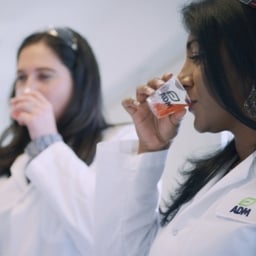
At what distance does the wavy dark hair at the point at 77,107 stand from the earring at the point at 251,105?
0.43 metres

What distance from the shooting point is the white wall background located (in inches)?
62.6

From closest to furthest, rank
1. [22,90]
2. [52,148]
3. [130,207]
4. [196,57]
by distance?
[196,57], [130,207], [52,148], [22,90]

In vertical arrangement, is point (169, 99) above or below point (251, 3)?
below

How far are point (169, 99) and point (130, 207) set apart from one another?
0.67 ft

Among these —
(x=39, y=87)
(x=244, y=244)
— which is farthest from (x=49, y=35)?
(x=244, y=244)

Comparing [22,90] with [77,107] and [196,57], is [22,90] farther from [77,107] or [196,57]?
[196,57]

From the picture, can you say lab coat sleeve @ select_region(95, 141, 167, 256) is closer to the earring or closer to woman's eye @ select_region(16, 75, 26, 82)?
the earring

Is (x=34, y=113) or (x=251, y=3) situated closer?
(x=251, y=3)

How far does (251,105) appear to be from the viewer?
59 cm

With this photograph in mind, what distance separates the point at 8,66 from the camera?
1.90 meters

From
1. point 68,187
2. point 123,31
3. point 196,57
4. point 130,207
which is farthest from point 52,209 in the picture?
point 123,31

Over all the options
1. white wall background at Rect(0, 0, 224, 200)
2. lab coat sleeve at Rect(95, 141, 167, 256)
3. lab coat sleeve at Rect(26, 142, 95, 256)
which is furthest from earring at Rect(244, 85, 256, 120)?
white wall background at Rect(0, 0, 224, 200)

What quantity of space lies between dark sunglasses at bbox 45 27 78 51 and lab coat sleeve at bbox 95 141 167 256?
366 mm

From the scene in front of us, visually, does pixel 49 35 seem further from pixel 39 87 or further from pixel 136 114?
pixel 136 114
